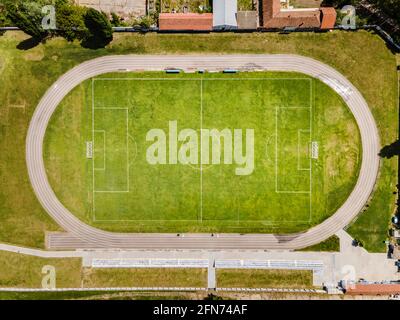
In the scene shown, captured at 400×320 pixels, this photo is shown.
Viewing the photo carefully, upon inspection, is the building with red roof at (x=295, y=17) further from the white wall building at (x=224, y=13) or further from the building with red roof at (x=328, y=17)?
the white wall building at (x=224, y=13)

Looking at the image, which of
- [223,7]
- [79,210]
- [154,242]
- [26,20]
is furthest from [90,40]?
[154,242]

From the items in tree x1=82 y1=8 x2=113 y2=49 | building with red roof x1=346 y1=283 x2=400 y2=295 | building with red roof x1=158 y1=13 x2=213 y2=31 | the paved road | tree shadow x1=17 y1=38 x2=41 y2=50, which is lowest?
building with red roof x1=346 y1=283 x2=400 y2=295

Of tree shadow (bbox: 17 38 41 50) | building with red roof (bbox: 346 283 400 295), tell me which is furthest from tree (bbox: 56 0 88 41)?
building with red roof (bbox: 346 283 400 295)

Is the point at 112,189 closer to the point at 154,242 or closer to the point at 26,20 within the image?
the point at 154,242

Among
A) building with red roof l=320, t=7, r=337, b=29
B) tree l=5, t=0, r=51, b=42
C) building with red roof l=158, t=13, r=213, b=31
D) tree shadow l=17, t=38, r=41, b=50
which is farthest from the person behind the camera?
tree shadow l=17, t=38, r=41, b=50

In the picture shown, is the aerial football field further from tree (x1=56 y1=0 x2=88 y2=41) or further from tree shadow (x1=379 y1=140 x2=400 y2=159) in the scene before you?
tree (x1=56 y1=0 x2=88 y2=41)

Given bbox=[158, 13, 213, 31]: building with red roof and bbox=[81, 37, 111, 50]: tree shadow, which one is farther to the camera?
bbox=[81, 37, 111, 50]: tree shadow

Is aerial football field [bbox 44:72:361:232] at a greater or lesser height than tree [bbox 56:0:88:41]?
lesser

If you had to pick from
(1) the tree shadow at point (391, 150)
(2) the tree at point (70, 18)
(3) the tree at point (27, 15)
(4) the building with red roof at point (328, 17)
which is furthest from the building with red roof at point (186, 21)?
(1) the tree shadow at point (391, 150)
